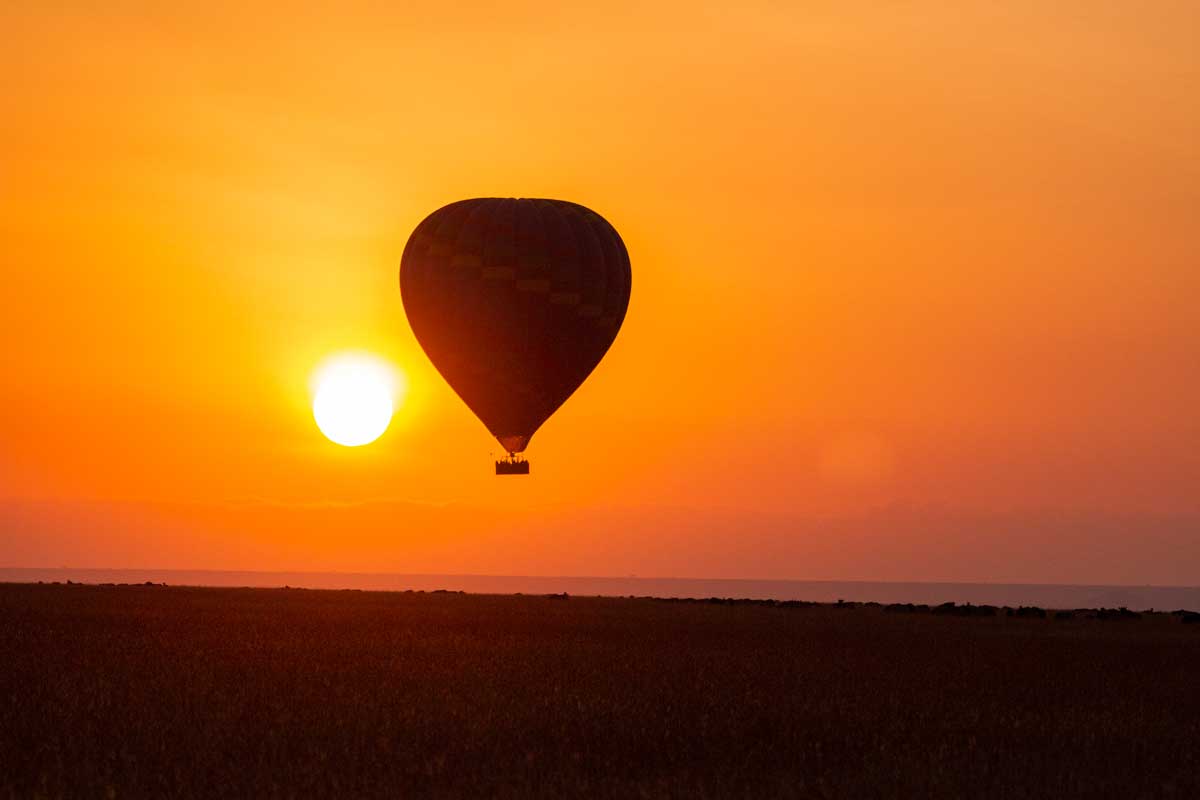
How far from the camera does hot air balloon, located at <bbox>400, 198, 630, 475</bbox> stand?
4856cm

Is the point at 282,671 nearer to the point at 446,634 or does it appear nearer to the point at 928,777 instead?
the point at 446,634

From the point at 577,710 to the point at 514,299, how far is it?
73.8ft

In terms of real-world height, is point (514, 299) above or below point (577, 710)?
above

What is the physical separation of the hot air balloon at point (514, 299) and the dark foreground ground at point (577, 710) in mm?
7429

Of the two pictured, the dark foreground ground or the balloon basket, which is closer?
the dark foreground ground

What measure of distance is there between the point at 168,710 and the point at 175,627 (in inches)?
794

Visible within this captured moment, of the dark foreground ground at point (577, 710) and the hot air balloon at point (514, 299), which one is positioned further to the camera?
the hot air balloon at point (514, 299)

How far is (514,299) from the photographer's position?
48656mm

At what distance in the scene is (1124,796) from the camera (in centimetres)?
2000

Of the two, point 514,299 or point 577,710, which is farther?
point 514,299

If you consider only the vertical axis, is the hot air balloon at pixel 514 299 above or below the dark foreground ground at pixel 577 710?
above

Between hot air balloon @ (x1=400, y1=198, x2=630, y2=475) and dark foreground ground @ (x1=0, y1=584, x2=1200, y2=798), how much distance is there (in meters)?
7.43

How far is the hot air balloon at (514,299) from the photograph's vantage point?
159 feet

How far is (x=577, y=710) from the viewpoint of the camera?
27828 mm
